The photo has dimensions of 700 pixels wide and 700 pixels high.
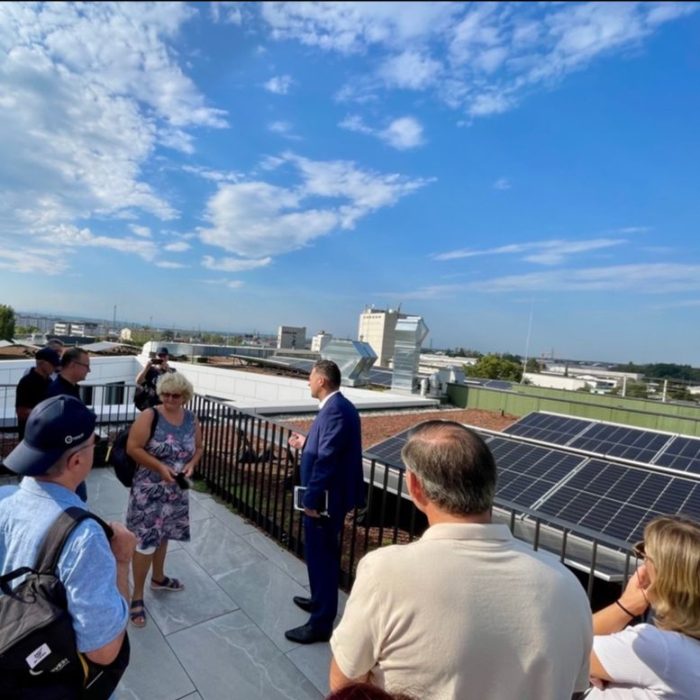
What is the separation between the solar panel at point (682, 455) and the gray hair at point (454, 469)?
6.35 m

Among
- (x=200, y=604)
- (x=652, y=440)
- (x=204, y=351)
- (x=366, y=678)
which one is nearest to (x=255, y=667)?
(x=200, y=604)

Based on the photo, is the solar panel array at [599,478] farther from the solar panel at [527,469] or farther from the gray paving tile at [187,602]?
the gray paving tile at [187,602]

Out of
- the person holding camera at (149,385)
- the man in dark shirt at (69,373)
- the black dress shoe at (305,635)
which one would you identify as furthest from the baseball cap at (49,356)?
the black dress shoe at (305,635)

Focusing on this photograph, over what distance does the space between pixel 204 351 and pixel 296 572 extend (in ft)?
70.9

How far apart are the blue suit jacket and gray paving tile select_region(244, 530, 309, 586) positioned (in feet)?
3.85

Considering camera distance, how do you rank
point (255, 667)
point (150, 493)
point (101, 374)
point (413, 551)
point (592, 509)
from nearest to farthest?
point (413, 551) → point (255, 667) → point (150, 493) → point (592, 509) → point (101, 374)

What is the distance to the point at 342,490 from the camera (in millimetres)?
2846

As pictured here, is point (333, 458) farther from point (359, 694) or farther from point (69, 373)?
point (69, 373)

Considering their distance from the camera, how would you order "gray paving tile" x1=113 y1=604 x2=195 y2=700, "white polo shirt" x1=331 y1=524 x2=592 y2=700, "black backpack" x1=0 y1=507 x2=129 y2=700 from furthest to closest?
"gray paving tile" x1=113 y1=604 x2=195 y2=700, "black backpack" x1=0 y1=507 x2=129 y2=700, "white polo shirt" x1=331 y1=524 x2=592 y2=700

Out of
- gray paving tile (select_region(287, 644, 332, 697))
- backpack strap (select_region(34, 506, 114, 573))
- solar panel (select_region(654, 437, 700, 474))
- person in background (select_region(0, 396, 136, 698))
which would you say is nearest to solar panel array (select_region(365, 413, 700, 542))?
solar panel (select_region(654, 437, 700, 474))

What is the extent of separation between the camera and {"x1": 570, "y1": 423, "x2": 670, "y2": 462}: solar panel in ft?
22.2

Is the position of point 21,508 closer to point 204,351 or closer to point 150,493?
point 150,493

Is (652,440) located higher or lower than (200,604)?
higher

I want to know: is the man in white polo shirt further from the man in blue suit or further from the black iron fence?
the man in blue suit
